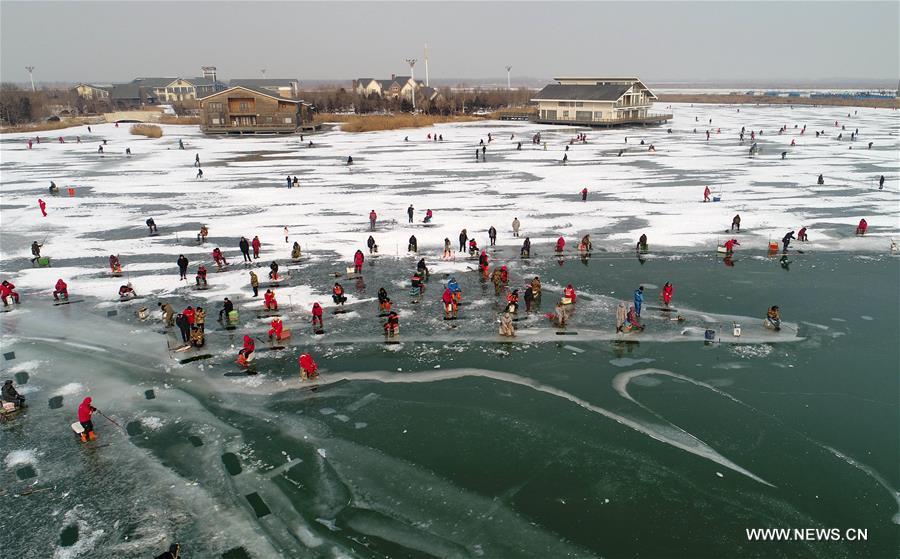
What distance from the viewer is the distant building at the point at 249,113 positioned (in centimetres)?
8475

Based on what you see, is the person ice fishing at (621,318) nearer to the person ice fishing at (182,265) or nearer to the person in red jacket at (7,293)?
the person ice fishing at (182,265)

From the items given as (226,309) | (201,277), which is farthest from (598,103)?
(226,309)

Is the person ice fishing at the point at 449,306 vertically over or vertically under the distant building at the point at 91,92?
under

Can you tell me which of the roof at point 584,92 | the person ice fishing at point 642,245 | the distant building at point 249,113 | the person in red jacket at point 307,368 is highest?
the roof at point 584,92

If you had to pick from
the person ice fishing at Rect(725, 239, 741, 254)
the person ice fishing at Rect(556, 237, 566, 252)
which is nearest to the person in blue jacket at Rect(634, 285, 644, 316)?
the person ice fishing at Rect(556, 237, 566, 252)

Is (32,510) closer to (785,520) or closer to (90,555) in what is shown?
(90,555)

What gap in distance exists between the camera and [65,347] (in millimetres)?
18953

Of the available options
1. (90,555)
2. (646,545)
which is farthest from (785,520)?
(90,555)

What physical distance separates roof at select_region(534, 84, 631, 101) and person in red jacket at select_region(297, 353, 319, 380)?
86.9 metres

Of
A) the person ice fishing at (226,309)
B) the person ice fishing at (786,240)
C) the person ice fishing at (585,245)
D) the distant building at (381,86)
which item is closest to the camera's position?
the person ice fishing at (226,309)

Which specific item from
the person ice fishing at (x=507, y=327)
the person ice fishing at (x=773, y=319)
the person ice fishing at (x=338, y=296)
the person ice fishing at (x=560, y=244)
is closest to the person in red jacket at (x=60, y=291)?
the person ice fishing at (x=338, y=296)

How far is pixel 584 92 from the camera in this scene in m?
97.3

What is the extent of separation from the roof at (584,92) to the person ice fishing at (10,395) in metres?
91.2

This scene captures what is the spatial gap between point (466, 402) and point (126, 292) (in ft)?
52.3
